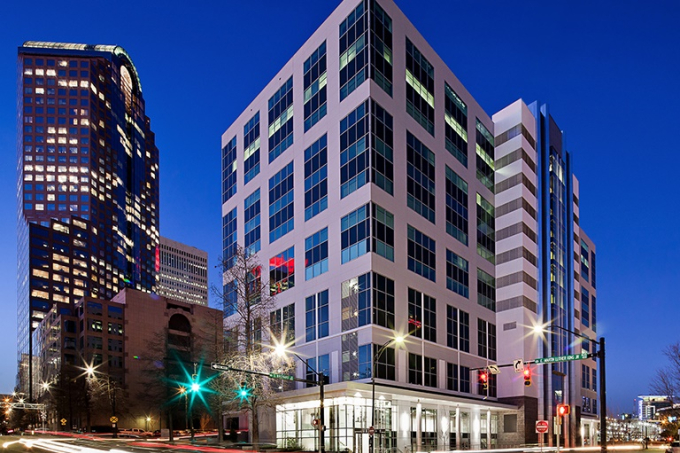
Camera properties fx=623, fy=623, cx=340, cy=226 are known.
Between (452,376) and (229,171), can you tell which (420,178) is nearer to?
(452,376)

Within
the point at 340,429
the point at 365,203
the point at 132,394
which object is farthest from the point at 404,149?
the point at 132,394

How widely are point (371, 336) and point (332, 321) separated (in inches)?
241

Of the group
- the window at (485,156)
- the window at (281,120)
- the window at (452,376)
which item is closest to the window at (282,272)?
the window at (281,120)

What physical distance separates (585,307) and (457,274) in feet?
170

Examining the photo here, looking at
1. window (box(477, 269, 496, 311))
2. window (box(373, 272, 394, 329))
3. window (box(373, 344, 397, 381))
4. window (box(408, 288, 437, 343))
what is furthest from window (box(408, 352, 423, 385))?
window (box(477, 269, 496, 311))

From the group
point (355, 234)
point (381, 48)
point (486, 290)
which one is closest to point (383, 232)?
point (355, 234)

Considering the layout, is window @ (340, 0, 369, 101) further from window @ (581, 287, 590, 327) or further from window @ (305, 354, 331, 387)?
window @ (581, 287, 590, 327)

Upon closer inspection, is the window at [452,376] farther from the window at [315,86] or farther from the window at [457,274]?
the window at [315,86]

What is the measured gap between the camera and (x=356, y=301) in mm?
54469

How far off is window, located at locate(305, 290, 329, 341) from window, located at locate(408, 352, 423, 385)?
27.1ft

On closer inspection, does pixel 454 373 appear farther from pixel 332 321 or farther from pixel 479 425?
pixel 332 321

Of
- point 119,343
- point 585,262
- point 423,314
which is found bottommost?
point 119,343

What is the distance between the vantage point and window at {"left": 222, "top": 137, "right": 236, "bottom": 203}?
269ft

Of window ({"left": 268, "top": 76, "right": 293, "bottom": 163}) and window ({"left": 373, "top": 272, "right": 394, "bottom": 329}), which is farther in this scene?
window ({"left": 268, "top": 76, "right": 293, "bottom": 163})
